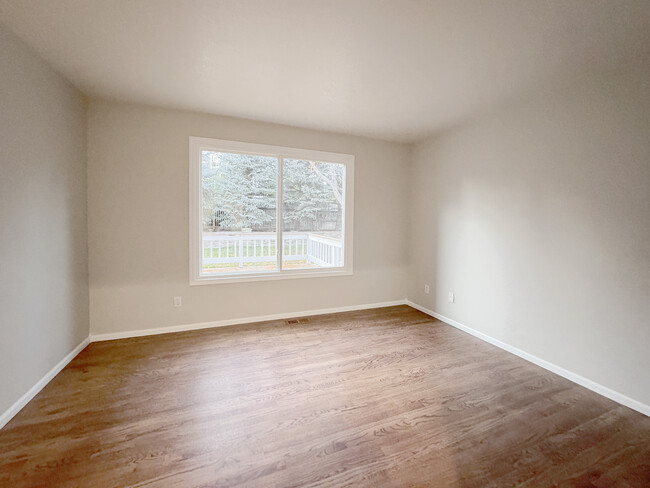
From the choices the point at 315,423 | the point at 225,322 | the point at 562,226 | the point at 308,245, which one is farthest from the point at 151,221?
the point at 562,226

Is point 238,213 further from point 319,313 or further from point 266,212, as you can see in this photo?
point 319,313

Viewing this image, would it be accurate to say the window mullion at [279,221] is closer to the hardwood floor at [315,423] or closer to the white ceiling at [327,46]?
the white ceiling at [327,46]

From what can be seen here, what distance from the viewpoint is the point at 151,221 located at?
3.07 metres

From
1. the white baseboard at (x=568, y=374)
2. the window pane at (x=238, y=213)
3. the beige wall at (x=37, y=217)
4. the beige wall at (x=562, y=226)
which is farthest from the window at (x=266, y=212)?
the white baseboard at (x=568, y=374)

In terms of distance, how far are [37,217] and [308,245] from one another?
2657 mm

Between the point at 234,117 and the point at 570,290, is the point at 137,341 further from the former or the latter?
the point at 570,290

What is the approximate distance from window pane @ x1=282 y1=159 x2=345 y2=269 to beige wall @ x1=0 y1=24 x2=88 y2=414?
6.87ft

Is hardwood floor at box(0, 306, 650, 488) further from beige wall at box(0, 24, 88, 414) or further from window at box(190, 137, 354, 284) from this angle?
window at box(190, 137, 354, 284)

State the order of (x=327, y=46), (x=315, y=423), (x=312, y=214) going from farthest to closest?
(x=312, y=214)
(x=327, y=46)
(x=315, y=423)

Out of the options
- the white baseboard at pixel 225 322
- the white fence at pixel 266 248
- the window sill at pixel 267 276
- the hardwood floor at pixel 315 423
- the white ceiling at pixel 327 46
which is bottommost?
the hardwood floor at pixel 315 423

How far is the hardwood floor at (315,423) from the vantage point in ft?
4.73

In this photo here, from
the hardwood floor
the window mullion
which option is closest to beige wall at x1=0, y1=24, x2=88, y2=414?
the hardwood floor

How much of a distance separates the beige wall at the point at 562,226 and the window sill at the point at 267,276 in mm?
1571

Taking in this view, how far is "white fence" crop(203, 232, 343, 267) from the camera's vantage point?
345cm
